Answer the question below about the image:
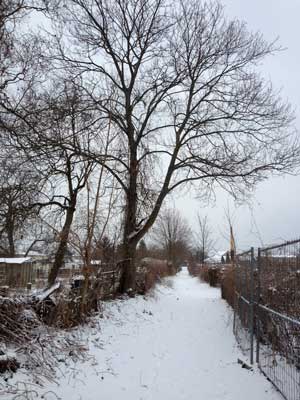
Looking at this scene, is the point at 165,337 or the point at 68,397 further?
the point at 165,337

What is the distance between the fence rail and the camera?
495cm

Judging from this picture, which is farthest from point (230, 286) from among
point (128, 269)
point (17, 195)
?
point (17, 195)

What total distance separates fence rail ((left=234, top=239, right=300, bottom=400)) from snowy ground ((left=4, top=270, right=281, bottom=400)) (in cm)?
36

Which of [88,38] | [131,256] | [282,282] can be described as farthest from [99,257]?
[88,38]

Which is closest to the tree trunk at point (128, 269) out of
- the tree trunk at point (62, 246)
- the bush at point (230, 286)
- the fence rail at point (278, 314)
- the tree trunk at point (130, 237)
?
the tree trunk at point (130, 237)

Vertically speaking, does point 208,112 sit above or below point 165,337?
above

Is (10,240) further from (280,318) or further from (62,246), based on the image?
(280,318)

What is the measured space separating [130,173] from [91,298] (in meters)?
5.79

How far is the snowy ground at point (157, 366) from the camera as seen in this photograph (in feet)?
18.5

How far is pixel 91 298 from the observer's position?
10445 millimetres

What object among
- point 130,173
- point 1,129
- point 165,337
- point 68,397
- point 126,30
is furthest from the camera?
point 126,30

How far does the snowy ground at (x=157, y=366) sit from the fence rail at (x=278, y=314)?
14.1 inches

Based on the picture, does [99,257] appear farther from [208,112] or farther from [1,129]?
[208,112]

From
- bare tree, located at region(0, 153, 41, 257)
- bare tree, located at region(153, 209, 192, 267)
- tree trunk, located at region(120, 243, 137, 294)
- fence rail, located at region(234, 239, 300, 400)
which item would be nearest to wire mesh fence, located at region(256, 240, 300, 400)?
fence rail, located at region(234, 239, 300, 400)
